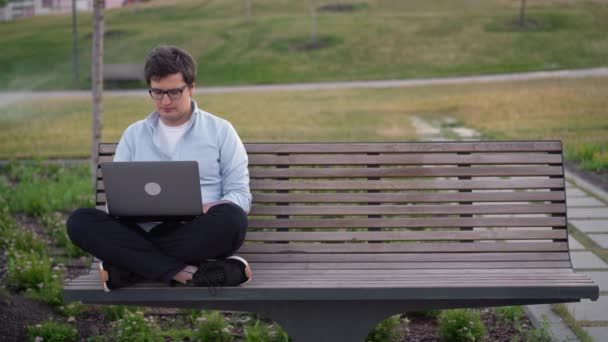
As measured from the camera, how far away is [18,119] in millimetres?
17125

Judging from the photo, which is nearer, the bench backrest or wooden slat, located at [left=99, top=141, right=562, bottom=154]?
the bench backrest

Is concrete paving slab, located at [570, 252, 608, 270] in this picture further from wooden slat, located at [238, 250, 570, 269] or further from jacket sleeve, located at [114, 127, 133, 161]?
jacket sleeve, located at [114, 127, 133, 161]

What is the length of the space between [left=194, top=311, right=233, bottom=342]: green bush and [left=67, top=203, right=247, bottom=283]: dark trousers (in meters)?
0.85

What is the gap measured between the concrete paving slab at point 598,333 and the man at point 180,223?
1846 millimetres

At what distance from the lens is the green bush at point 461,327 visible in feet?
13.9

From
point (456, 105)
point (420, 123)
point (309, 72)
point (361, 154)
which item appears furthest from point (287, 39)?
point (361, 154)

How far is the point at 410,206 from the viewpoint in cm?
411

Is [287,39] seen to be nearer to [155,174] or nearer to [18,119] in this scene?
[18,119]

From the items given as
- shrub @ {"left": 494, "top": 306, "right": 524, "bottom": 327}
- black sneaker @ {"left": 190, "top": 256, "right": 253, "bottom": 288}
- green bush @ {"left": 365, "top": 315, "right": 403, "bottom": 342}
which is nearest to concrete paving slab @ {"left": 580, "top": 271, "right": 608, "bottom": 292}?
shrub @ {"left": 494, "top": 306, "right": 524, "bottom": 327}

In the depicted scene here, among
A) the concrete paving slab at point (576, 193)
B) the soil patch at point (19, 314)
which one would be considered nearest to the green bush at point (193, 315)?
the soil patch at point (19, 314)

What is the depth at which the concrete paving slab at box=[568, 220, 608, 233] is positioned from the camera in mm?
6359

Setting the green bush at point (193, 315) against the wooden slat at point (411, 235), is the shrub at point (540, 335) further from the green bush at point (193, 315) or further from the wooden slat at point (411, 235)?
the green bush at point (193, 315)

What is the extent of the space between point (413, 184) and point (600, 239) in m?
2.56

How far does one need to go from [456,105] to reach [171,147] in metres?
13.8
